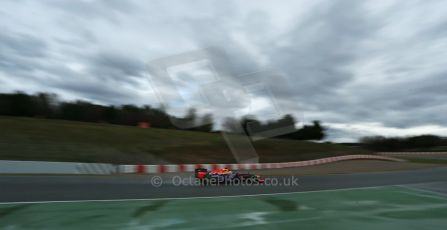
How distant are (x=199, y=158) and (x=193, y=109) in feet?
50.0

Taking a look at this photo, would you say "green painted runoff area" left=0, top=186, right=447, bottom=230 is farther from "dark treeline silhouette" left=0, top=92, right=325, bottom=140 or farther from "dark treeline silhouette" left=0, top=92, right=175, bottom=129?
"dark treeline silhouette" left=0, top=92, right=175, bottom=129

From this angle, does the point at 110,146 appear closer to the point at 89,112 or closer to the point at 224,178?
the point at 224,178

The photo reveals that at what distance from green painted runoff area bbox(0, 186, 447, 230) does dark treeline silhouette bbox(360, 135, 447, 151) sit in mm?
94565

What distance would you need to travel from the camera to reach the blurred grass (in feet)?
90.4

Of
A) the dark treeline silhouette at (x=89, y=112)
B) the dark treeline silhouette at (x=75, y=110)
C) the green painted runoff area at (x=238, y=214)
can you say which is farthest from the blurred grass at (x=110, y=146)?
the green painted runoff area at (x=238, y=214)

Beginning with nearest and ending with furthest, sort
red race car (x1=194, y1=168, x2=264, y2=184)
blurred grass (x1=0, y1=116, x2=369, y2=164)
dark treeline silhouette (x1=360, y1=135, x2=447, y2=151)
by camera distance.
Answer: red race car (x1=194, y1=168, x2=264, y2=184), blurred grass (x1=0, y1=116, x2=369, y2=164), dark treeline silhouette (x1=360, y1=135, x2=447, y2=151)

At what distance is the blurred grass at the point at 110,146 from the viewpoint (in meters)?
27.5

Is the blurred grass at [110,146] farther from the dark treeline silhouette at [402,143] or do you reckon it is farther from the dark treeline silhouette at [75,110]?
the dark treeline silhouette at [402,143]

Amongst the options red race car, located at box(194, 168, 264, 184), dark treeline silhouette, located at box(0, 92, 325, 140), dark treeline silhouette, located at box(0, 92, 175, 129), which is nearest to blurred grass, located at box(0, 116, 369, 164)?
dark treeline silhouette, located at box(0, 92, 325, 140)

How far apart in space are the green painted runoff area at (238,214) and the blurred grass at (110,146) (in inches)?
751

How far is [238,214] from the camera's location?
774 cm

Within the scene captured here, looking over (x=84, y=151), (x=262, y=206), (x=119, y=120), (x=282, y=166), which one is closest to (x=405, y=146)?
(x=119, y=120)

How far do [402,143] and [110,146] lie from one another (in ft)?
279

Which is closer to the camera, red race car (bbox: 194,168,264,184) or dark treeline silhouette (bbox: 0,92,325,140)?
red race car (bbox: 194,168,264,184)
